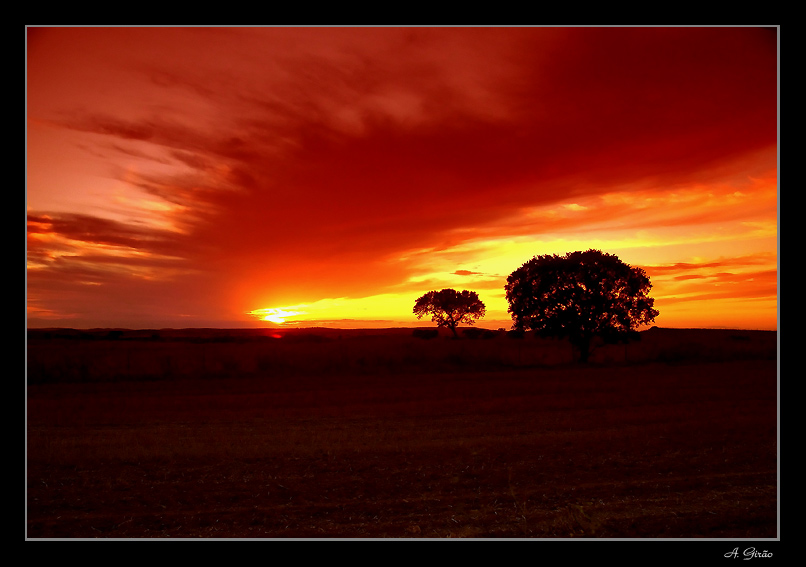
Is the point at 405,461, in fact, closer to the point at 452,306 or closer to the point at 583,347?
the point at 583,347

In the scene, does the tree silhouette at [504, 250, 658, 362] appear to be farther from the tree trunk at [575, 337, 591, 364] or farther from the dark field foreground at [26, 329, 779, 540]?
the dark field foreground at [26, 329, 779, 540]

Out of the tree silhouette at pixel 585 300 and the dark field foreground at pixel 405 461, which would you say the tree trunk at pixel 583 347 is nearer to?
the tree silhouette at pixel 585 300

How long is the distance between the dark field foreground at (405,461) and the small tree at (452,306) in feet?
208

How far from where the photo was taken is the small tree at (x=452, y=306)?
278ft

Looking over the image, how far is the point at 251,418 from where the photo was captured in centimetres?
1433

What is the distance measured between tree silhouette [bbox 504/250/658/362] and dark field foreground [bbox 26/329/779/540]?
Answer: 1173 cm

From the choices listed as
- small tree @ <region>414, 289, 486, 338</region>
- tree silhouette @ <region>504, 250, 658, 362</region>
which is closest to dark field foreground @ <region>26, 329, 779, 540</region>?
tree silhouette @ <region>504, 250, 658, 362</region>

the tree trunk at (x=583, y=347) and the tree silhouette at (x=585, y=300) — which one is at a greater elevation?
the tree silhouette at (x=585, y=300)

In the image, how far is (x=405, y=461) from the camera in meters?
9.73

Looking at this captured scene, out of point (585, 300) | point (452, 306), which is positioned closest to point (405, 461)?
point (585, 300)

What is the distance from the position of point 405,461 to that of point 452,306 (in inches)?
2967

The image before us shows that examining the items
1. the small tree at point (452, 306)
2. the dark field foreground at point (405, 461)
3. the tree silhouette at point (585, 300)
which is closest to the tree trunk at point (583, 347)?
the tree silhouette at point (585, 300)
